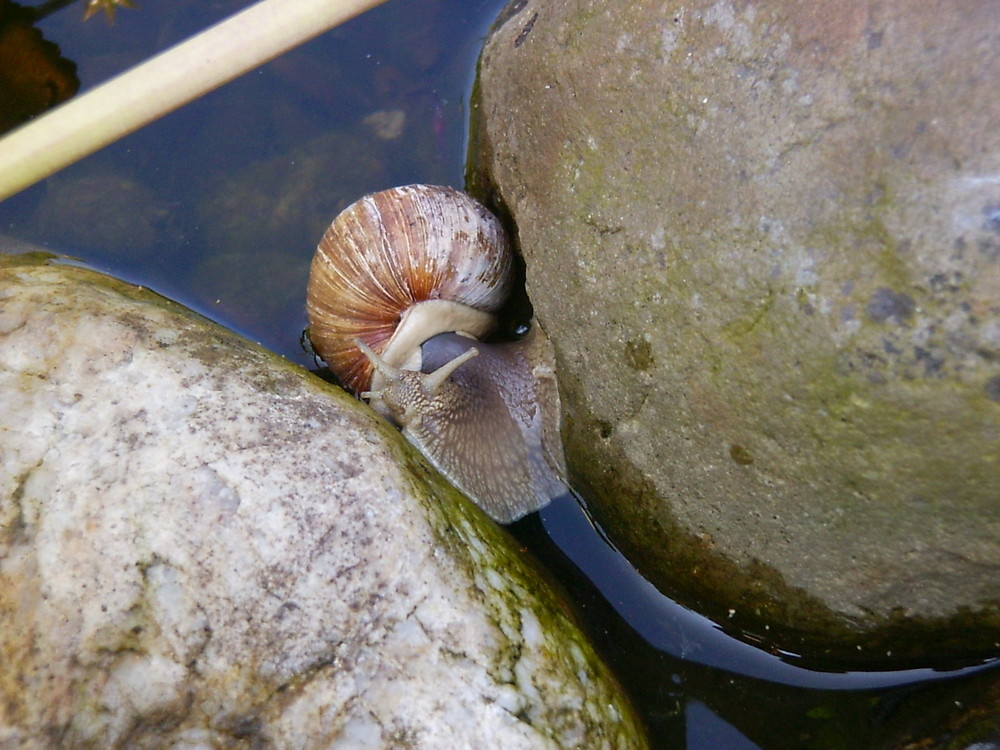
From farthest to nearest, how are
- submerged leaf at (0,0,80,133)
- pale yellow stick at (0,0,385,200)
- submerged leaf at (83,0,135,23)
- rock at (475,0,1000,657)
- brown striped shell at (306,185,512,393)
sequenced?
1. submerged leaf at (83,0,135,23)
2. submerged leaf at (0,0,80,133)
3. brown striped shell at (306,185,512,393)
4. pale yellow stick at (0,0,385,200)
5. rock at (475,0,1000,657)

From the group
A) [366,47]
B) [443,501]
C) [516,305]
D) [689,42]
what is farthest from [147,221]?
[689,42]

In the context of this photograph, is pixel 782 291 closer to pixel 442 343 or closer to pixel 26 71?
pixel 442 343

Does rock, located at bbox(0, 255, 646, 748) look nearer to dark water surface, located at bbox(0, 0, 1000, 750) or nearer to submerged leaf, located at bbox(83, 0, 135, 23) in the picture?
dark water surface, located at bbox(0, 0, 1000, 750)

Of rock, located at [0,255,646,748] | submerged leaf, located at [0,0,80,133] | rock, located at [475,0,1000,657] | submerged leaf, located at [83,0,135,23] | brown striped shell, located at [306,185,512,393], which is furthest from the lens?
submerged leaf, located at [83,0,135,23]

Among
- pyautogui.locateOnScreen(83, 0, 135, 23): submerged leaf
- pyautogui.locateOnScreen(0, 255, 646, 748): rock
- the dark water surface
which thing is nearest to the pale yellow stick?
the dark water surface

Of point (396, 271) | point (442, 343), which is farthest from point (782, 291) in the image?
point (442, 343)

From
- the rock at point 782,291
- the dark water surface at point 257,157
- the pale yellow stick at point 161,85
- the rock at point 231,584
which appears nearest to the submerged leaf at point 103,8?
the dark water surface at point 257,157

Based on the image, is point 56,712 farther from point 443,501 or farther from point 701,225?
point 701,225

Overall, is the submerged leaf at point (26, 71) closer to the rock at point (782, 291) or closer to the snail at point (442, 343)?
the snail at point (442, 343)
